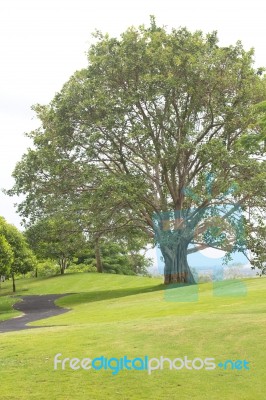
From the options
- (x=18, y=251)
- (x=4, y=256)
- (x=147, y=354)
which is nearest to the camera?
(x=147, y=354)

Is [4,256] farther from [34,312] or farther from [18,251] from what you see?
[18,251]

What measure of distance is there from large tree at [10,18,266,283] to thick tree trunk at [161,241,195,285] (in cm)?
8

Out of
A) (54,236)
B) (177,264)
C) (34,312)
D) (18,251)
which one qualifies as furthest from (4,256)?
(177,264)

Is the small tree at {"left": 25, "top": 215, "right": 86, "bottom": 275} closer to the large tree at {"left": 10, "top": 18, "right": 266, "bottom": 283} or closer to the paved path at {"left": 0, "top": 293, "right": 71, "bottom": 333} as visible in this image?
the large tree at {"left": 10, "top": 18, "right": 266, "bottom": 283}

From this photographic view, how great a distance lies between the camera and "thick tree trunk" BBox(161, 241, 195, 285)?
1421 inches

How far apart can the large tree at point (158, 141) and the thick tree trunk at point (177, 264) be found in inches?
3.0

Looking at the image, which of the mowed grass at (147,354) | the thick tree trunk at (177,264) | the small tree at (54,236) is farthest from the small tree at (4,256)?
the mowed grass at (147,354)

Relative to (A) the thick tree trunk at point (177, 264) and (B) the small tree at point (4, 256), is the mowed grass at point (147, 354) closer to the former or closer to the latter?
(A) the thick tree trunk at point (177, 264)

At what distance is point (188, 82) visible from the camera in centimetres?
3297

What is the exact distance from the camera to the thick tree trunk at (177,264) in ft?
118

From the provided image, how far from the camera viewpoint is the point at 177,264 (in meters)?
36.3

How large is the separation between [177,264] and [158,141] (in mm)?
9348

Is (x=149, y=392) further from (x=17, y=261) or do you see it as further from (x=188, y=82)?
(x=17, y=261)

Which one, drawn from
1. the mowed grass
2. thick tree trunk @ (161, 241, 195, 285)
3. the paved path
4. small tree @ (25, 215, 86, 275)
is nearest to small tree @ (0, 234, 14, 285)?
small tree @ (25, 215, 86, 275)
